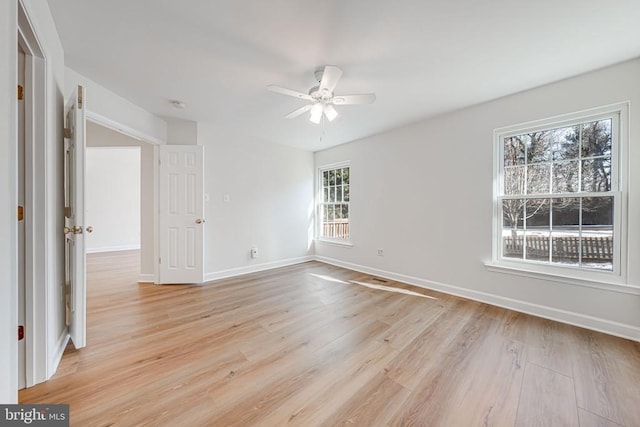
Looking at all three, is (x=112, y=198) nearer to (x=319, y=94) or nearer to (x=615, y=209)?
(x=319, y=94)

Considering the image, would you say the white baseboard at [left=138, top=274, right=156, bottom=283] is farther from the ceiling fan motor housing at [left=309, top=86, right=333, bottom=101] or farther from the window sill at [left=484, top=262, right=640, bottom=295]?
the window sill at [left=484, top=262, right=640, bottom=295]

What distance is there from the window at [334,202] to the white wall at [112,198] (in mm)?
5375

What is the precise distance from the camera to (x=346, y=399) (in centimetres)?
143

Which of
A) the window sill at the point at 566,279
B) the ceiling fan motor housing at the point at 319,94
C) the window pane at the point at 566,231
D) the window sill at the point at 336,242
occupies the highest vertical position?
the ceiling fan motor housing at the point at 319,94

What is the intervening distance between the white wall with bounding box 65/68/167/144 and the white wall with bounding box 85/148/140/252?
4.10 meters

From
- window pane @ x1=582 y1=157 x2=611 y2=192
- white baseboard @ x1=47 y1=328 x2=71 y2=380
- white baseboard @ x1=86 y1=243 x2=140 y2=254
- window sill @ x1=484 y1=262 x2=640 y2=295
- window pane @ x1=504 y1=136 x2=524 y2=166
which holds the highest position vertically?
window pane @ x1=504 y1=136 x2=524 y2=166

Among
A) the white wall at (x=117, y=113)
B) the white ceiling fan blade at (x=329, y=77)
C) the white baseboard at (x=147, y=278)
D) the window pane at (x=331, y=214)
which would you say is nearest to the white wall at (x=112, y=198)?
the white baseboard at (x=147, y=278)

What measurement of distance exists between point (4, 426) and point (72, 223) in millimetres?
1355

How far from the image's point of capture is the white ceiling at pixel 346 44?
1.54 m

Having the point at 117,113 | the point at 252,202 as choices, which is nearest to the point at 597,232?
the point at 252,202

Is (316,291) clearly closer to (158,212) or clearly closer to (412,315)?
(412,315)

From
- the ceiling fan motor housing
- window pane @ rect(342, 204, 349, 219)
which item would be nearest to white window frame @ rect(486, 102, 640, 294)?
the ceiling fan motor housing

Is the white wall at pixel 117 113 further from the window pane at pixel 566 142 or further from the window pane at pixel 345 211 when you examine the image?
the window pane at pixel 566 142

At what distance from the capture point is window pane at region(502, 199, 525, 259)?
2.73 meters
